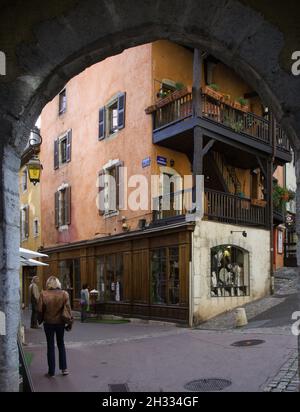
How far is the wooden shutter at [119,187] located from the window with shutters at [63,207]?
468cm

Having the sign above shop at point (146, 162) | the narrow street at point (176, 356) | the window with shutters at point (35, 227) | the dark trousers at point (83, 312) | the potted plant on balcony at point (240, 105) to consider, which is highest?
the potted plant on balcony at point (240, 105)

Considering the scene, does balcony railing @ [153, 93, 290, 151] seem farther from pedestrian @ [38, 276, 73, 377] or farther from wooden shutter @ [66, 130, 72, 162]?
pedestrian @ [38, 276, 73, 377]

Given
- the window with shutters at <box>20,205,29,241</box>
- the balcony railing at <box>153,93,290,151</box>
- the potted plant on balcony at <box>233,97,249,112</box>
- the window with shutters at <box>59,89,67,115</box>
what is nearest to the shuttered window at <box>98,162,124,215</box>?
the balcony railing at <box>153,93,290,151</box>

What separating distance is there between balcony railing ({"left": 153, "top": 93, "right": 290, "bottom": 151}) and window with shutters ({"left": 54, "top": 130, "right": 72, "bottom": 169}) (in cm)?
699

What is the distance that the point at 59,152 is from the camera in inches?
981

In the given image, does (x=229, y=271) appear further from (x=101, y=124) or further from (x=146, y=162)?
(x=101, y=124)

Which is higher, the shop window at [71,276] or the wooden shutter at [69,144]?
the wooden shutter at [69,144]

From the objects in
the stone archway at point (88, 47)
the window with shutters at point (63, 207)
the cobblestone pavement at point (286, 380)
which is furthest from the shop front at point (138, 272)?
the stone archway at point (88, 47)

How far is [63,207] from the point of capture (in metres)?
24.3

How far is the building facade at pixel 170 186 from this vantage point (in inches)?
629

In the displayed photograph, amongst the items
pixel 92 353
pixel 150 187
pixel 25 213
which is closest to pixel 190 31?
pixel 92 353

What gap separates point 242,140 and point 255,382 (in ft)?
39.3

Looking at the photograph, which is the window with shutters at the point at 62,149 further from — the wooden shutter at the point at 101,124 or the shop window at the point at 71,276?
the shop window at the point at 71,276

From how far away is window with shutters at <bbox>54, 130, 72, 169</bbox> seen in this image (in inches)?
932
